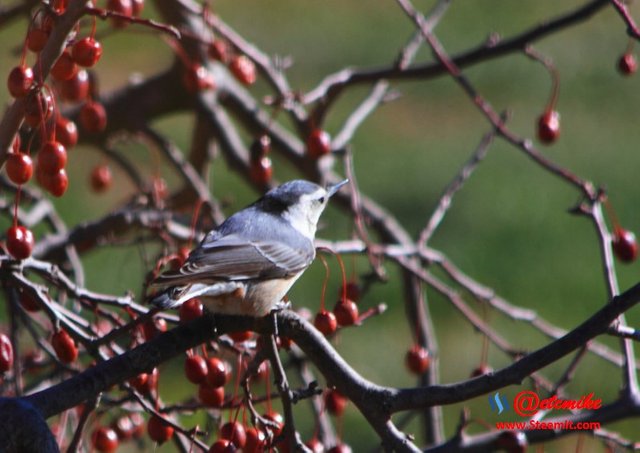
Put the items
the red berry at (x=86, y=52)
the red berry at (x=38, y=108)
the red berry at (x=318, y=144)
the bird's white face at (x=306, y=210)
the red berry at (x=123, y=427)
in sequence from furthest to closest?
the red berry at (x=318, y=144) → the bird's white face at (x=306, y=210) → the red berry at (x=123, y=427) → the red berry at (x=86, y=52) → the red berry at (x=38, y=108)

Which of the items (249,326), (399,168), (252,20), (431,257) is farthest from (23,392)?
(252,20)

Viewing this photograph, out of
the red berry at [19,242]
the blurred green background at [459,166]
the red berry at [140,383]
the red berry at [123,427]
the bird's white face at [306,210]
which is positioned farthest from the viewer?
the blurred green background at [459,166]

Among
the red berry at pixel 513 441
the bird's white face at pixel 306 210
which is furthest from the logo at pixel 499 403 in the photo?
the bird's white face at pixel 306 210

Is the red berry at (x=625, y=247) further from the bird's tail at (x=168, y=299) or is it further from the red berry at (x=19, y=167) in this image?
the red berry at (x=19, y=167)

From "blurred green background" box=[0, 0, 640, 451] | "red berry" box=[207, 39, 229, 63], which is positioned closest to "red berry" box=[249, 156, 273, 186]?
"red berry" box=[207, 39, 229, 63]

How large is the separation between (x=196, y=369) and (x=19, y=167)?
0.59 m

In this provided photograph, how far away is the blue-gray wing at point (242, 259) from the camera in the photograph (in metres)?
2.45

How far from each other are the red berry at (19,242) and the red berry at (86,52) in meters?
0.40

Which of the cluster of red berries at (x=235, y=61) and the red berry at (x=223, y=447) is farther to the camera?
the cluster of red berries at (x=235, y=61)

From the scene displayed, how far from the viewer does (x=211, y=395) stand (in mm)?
2430

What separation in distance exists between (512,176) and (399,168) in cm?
80

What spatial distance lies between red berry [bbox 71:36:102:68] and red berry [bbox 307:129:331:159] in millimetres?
1143

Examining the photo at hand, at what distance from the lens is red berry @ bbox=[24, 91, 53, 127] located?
2.05m

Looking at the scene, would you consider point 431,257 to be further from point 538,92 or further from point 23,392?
point 538,92
